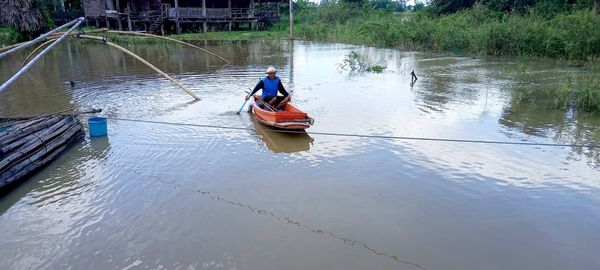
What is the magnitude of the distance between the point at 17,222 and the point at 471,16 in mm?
25724

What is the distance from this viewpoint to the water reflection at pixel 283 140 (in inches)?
325

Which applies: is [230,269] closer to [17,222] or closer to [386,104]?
[17,222]

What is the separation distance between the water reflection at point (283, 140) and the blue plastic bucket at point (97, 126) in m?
3.11

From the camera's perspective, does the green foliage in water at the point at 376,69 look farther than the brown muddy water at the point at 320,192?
Yes

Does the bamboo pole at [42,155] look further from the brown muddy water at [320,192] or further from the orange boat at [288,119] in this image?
the orange boat at [288,119]

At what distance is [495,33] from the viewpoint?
20828mm

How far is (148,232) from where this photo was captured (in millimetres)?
5207

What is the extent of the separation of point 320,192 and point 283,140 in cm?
257

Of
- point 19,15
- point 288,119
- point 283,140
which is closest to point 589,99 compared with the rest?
point 288,119

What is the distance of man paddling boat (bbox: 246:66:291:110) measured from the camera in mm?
9547

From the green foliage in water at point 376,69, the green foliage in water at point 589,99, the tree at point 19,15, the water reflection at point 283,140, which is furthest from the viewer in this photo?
the tree at point 19,15

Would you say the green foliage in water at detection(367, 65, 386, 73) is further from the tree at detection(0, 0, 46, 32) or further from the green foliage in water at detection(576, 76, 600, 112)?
the tree at detection(0, 0, 46, 32)

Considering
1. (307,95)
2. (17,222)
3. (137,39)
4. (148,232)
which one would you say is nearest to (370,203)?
(148,232)

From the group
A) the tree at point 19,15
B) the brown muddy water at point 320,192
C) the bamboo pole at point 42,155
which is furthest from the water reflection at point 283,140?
the tree at point 19,15
